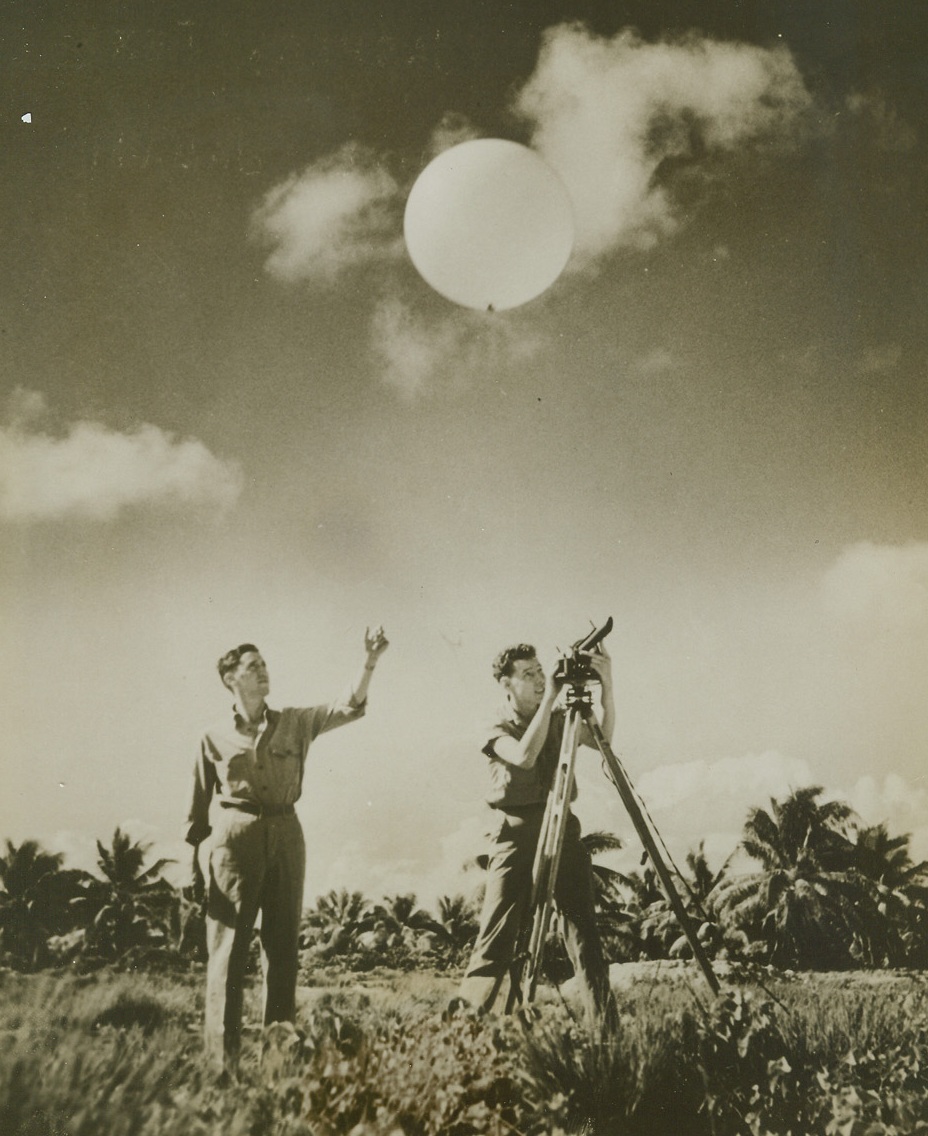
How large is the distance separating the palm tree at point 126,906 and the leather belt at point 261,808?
33 centimetres

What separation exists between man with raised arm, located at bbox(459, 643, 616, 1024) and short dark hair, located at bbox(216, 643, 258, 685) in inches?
37.4

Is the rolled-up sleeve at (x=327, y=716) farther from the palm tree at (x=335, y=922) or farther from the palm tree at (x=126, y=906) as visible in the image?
the palm tree at (x=126, y=906)

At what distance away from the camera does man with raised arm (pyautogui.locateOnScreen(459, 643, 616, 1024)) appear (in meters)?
2.99

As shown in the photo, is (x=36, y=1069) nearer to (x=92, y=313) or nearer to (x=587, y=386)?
(x=92, y=313)

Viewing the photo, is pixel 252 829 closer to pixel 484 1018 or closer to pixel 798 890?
pixel 484 1018

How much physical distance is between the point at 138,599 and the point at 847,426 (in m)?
2.94

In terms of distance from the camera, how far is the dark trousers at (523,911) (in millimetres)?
2977

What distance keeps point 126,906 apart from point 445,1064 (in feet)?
3.99

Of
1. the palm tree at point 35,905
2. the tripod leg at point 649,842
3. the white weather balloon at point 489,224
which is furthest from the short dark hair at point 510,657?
the palm tree at point 35,905

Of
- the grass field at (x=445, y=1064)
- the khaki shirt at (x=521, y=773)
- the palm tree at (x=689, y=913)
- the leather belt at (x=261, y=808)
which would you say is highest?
the khaki shirt at (x=521, y=773)

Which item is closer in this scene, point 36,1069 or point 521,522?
point 36,1069

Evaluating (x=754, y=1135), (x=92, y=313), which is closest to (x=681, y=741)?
(x=754, y=1135)

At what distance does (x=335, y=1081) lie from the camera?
110 inches

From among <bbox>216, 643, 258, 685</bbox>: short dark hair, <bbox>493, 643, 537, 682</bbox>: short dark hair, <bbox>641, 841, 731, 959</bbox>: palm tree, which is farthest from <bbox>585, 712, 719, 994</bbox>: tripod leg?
<bbox>216, 643, 258, 685</bbox>: short dark hair
